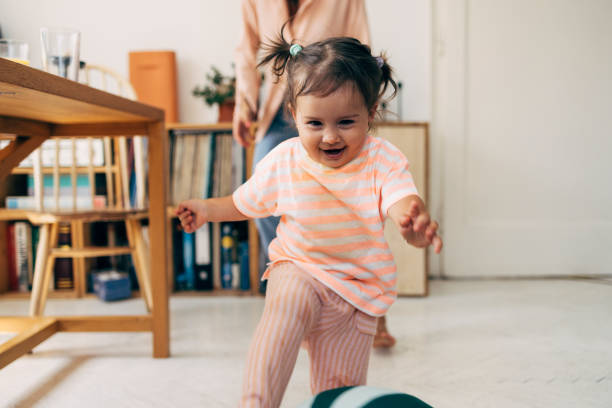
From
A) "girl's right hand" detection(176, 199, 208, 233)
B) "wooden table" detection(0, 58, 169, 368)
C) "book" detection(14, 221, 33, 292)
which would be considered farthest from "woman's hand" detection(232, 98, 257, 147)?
"book" detection(14, 221, 33, 292)

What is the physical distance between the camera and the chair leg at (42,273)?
1621 mm

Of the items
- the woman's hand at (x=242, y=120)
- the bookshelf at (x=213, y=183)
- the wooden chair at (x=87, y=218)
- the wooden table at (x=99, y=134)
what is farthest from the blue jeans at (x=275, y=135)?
the bookshelf at (x=213, y=183)

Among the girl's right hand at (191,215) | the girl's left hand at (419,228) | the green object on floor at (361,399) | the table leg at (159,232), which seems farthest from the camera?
the table leg at (159,232)

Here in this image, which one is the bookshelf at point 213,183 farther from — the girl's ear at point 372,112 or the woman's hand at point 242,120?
the girl's ear at point 372,112

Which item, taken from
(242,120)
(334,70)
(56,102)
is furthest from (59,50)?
(334,70)

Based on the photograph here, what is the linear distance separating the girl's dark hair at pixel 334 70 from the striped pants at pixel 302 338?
0.30m

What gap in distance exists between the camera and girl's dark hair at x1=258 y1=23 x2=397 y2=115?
762mm

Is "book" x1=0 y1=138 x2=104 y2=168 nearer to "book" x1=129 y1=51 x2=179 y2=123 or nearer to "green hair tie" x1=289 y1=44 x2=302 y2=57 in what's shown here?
"book" x1=129 y1=51 x2=179 y2=123

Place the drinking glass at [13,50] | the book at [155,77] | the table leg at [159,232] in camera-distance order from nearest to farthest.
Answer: the drinking glass at [13,50], the table leg at [159,232], the book at [155,77]

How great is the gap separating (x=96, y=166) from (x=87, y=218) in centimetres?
66

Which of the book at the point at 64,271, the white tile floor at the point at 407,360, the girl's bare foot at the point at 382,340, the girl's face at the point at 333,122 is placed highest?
the girl's face at the point at 333,122

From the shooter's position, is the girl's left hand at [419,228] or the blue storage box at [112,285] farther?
the blue storage box at [112,285]

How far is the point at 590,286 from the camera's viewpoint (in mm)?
2293

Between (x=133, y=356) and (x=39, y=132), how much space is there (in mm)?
708
